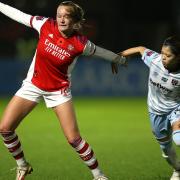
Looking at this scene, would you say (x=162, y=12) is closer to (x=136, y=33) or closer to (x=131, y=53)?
(x=136, y=33)

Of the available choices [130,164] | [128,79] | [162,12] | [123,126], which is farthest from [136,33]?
[130,164]

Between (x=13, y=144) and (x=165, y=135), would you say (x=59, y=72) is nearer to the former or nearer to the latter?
(x=13, y=144)

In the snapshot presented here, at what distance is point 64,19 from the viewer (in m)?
6.82

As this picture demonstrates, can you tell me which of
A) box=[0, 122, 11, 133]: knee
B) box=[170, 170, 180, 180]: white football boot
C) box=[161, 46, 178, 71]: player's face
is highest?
box=[161, 46, 178, 71]: player's face

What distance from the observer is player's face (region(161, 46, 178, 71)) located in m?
6.85

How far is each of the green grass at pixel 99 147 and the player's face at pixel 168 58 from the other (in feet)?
5.01

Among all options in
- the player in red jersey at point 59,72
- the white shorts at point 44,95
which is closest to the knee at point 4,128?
the player in red jersey at point 59,72

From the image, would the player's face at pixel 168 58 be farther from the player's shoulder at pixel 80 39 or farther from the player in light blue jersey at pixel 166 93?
the player's shoulder at pixel 80 39

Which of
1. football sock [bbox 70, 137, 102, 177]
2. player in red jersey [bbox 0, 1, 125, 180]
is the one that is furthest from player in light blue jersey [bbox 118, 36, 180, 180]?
football sock [bbox 70, 137, 102, 177]

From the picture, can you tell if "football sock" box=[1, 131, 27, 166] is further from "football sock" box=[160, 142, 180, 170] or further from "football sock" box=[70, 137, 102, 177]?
"football sock" box=[160, 142, 180, 170]

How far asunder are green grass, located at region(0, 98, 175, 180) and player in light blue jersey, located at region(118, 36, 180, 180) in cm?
57

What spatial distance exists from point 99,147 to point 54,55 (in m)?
3.76

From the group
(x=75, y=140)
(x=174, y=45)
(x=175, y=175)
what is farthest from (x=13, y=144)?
(x=174, y=45)

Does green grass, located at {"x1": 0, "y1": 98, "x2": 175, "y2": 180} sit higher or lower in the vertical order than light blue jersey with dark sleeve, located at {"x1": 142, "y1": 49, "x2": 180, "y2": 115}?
lower
